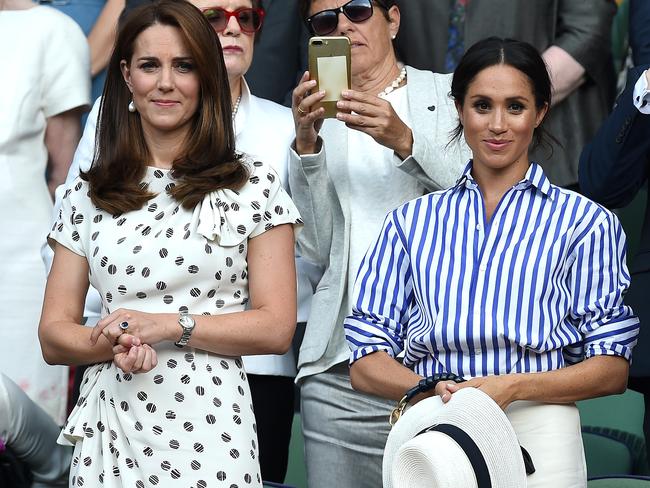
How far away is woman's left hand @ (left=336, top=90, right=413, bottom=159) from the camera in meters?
4.03

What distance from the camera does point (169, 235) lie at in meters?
3.58

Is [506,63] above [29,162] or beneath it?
above

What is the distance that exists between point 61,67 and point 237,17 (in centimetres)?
97

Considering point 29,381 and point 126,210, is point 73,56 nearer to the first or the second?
point 29,381

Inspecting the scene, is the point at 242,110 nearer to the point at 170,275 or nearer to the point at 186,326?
the point at 170,275

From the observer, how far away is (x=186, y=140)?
3795 mm

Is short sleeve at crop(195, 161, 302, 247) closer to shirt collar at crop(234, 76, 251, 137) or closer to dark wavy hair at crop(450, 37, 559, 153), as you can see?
dark wavy hair at crop(450, 37, 559, 153)

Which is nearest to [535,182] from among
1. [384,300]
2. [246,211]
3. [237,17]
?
[384,300]

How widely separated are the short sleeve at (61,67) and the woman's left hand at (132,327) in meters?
1.92

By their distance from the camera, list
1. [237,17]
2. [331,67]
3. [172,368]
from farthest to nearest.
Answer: [237,17] < [331,67] < [172,368]

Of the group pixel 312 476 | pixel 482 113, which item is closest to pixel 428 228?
pixel 482 113

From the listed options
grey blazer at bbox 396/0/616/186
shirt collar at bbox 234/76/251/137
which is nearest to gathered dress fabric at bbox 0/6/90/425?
shirt collar at bbox 234/76/251/137

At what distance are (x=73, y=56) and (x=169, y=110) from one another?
156 cm

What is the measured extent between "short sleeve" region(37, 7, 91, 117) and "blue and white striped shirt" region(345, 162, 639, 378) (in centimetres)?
190
